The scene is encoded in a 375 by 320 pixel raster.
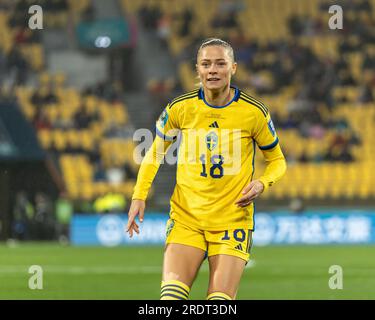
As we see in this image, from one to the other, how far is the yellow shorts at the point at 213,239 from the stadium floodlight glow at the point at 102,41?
29.6m

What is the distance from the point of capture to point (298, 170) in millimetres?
31375

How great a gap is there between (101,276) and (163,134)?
996 centimetres

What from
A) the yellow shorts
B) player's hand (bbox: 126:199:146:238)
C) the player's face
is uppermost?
the player's face

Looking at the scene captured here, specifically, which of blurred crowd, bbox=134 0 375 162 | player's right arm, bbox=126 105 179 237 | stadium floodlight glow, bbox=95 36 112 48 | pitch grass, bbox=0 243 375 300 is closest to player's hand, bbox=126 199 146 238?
player's right arm, bbox=126 105 179 237

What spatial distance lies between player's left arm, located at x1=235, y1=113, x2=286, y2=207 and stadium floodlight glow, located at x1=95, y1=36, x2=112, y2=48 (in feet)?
96.0

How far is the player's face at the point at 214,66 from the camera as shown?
24.2 feet

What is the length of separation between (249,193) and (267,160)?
2.21 ft

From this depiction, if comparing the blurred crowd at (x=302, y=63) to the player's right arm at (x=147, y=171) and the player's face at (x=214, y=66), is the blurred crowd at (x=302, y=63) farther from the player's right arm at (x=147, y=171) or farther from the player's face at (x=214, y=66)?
the player's face at (x=214, y=66)

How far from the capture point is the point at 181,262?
7.36 meters

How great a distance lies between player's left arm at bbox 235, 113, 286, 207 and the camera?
24.2 ft

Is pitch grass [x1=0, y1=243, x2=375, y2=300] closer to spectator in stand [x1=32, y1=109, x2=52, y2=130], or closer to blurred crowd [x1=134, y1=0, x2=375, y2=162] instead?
spectator in stand [x1=32, y1=109, x2=52, y2=130]

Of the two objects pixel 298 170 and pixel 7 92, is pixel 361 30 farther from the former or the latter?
pixel 7 92
